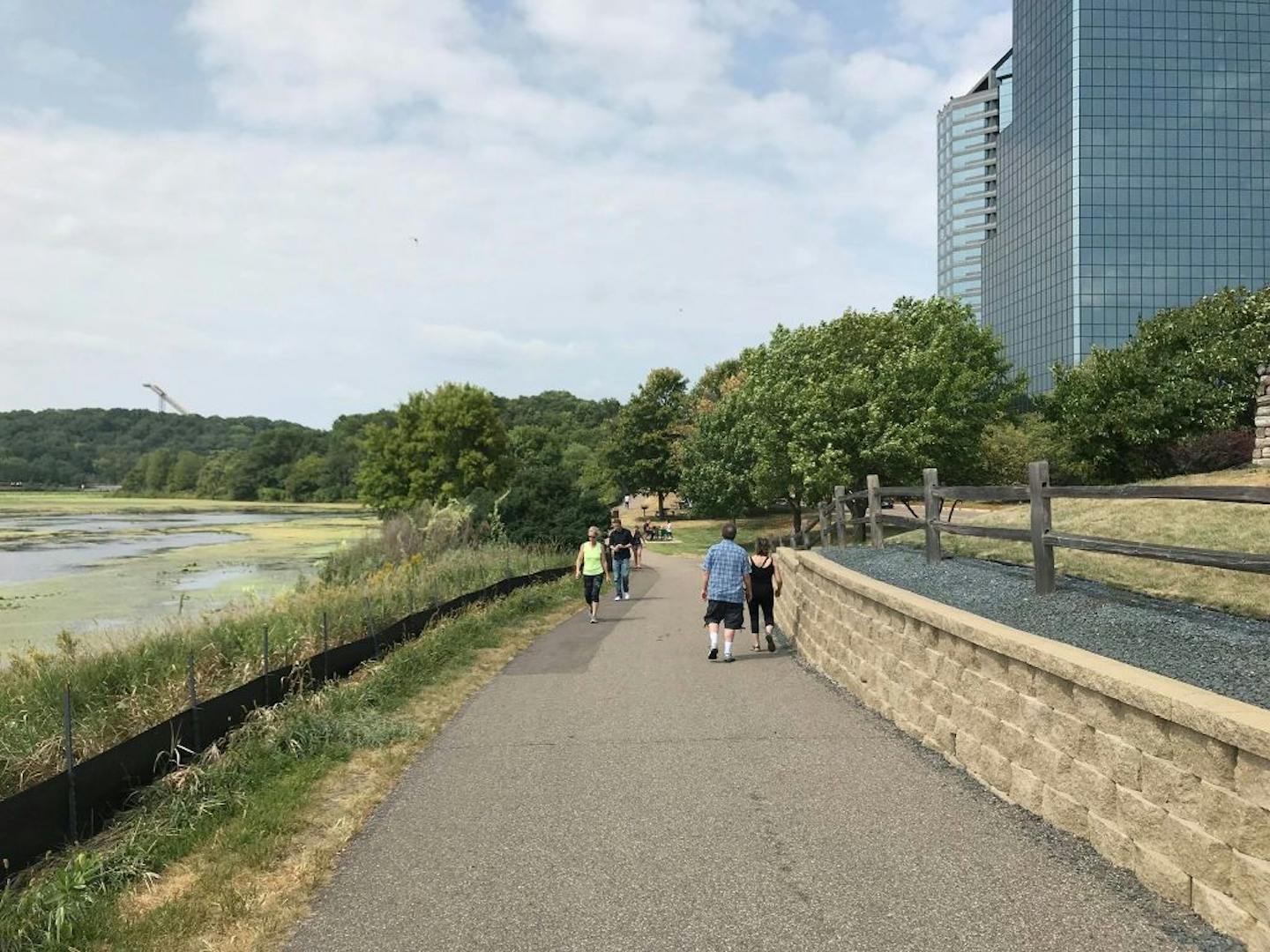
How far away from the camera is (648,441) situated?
2756 inches

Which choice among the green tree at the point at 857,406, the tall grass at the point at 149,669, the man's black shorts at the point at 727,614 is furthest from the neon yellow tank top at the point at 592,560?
the green tree at the point at 857,406

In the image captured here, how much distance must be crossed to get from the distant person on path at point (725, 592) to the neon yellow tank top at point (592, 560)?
168 inches

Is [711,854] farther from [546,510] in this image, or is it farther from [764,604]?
[546,510]

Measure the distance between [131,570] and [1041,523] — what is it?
95.2 feet

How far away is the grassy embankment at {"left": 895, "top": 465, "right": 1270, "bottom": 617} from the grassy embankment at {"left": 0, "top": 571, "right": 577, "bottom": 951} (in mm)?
5877

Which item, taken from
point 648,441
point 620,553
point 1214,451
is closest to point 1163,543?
point 620,553

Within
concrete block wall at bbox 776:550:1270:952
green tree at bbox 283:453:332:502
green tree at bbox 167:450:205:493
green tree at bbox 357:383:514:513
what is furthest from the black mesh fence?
green tree at bbox 167:450:205:493

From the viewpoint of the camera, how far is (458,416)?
168 feet

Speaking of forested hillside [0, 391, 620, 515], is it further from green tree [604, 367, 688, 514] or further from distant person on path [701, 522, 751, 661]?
distant person on path [701, 522, 751, 661]

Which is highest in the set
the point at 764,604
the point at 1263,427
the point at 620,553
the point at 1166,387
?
the point at 1166,387

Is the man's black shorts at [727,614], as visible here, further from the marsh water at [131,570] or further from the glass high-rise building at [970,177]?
the glass high-rise building at [970,177]

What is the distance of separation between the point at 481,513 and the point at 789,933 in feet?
87.9

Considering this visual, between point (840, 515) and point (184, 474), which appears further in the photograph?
point (184, 474)

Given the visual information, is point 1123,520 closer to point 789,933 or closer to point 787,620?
point 787,620
